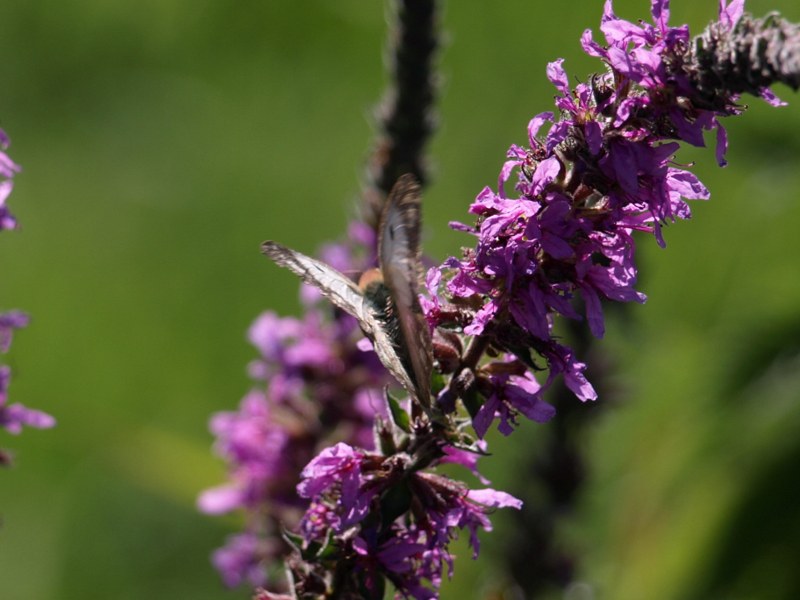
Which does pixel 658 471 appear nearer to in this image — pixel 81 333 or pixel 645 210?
pixel 645 210

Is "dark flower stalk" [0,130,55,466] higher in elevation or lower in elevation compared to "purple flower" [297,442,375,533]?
higher

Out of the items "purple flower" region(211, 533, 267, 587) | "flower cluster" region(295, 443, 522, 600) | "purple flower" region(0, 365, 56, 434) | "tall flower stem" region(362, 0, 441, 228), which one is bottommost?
"flower cluster" region(295, 443, 522, 600)

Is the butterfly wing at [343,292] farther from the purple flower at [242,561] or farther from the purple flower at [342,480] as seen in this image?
the purple flower at [242,561]

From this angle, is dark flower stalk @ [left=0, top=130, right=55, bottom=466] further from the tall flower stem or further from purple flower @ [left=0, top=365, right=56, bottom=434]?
the tall flower stem

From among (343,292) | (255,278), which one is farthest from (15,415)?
(255,278)

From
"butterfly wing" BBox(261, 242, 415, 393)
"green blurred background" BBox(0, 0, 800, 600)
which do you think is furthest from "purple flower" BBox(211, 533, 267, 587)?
"butterfly wing" BBox(261, 242, 415, 393)

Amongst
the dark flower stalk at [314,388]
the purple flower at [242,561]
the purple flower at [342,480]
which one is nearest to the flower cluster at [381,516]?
the purple flower at [342,480]

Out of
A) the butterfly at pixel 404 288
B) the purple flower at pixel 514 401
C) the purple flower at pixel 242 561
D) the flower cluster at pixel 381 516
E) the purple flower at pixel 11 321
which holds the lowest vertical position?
the flower cluster at pixel 381 516
